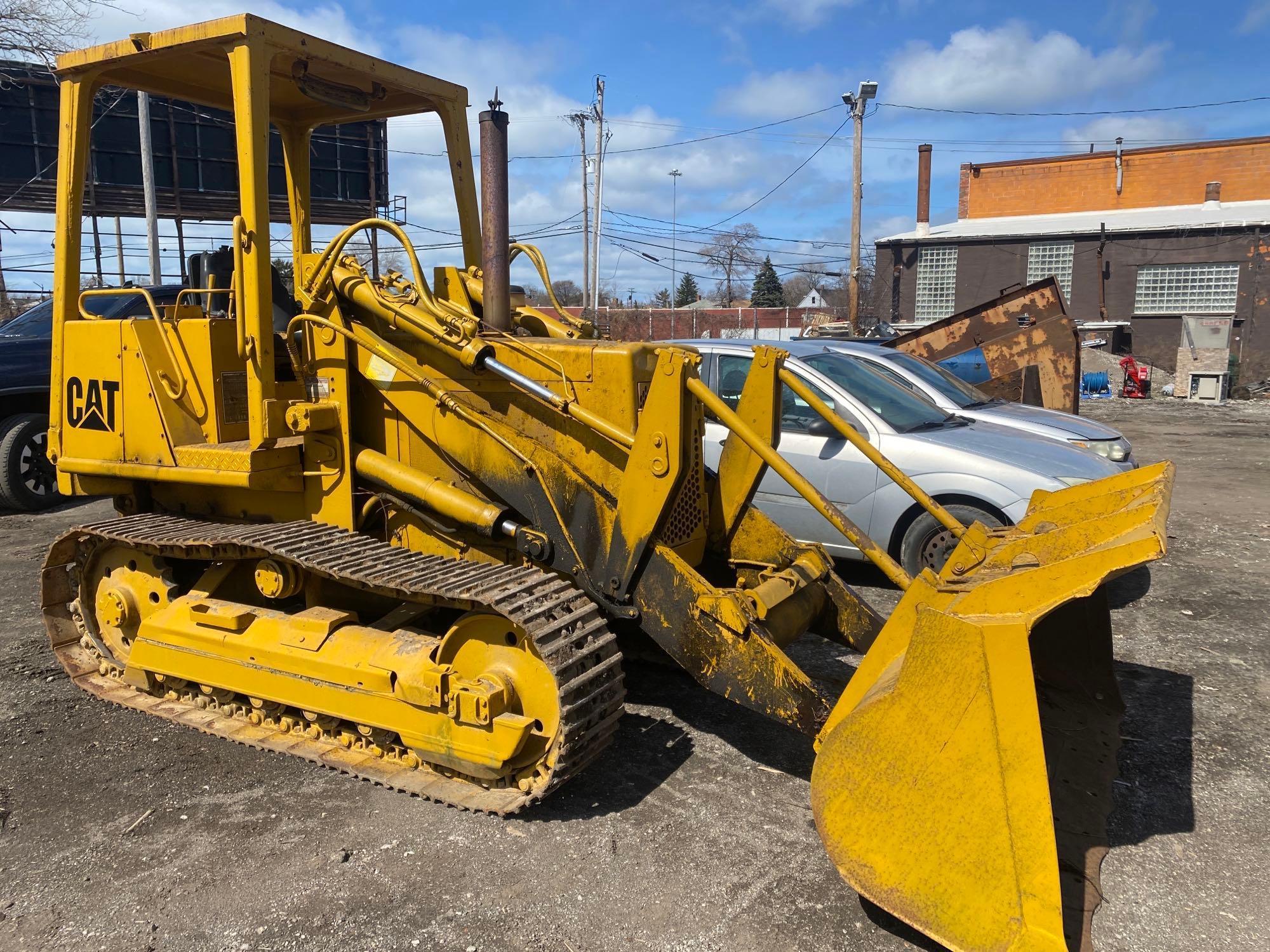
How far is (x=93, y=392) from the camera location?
15.5ft

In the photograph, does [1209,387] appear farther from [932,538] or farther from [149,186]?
[149,186]

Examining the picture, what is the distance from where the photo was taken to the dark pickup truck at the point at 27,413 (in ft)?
30.4

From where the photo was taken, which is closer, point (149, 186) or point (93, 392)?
point (93, 392)

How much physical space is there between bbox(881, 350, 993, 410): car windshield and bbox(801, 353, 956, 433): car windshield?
0.64 m

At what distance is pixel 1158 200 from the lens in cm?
3659

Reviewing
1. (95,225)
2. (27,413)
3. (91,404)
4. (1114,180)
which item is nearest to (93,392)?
(91,404)

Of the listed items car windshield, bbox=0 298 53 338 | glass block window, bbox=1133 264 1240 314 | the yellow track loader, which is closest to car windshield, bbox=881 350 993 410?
the yellow track loader

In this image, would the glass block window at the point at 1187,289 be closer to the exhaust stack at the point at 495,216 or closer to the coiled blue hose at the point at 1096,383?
the coiled blue hose at the point at 1096,383

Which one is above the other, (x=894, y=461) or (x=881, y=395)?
(x=881, y=395)

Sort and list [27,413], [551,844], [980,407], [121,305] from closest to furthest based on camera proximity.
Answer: [551,844], [980,407], [27,413], [121,305]

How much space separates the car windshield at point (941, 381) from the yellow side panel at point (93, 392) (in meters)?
5.97

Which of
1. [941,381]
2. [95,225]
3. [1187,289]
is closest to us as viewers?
[941,381]

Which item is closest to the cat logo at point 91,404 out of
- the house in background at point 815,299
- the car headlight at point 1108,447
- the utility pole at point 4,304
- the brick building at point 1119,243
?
the car headlight at point 1108,447

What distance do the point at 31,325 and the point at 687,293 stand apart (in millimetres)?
77834
